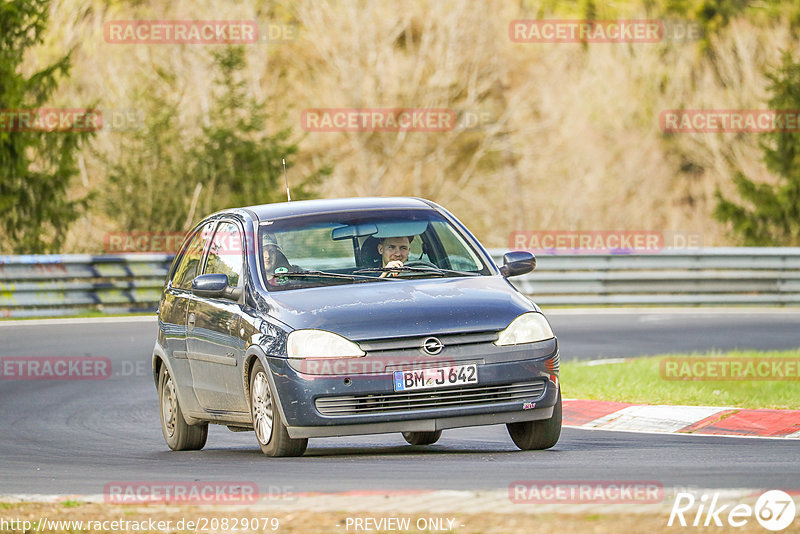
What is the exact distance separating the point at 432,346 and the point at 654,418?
12.2 ft

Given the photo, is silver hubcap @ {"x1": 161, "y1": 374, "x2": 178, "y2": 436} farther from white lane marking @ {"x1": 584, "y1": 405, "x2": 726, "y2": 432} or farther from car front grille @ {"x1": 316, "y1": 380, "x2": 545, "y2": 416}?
white lane marking @ {"x1": 584, "y1": 405, "x2": 726, "y2": 432}

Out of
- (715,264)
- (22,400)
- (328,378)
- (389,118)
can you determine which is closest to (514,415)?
(328,378)

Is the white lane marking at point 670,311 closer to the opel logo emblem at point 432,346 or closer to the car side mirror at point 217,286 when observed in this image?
the car side mirror at point 217,286

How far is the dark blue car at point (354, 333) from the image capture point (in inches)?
342

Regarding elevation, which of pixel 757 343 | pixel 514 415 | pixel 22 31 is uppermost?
pixel 22 31

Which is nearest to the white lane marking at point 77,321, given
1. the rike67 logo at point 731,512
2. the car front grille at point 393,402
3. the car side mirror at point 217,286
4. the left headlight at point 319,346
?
the car side mirror at point 217,286

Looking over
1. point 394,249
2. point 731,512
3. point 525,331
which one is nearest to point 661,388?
point 394,249

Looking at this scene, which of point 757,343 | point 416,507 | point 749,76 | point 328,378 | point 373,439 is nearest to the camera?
point 416,507

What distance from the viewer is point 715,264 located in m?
26.4

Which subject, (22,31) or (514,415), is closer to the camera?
(514,415)

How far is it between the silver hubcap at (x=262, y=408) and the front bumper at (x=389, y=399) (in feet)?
0.89

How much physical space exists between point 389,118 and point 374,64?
5.58 feet

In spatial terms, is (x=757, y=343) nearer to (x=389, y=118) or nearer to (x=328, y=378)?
(x=328, y=378)

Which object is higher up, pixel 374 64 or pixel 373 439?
pixel 374 64
